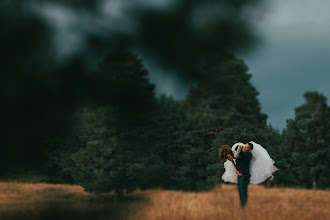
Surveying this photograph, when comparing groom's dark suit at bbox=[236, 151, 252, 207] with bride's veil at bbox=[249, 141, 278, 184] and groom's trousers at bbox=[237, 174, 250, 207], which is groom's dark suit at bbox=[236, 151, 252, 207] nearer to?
groom's trousers at bbox=[237, 174, 250, 207]

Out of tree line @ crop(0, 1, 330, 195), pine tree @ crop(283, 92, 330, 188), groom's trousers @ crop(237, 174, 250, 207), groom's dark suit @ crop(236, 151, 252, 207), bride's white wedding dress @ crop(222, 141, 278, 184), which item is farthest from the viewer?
pine tree @ crop(283, 92, 330, 188)

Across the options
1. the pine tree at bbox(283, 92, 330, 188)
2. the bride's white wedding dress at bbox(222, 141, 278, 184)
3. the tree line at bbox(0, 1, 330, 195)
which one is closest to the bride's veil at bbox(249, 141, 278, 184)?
the bride's white wedding dress at bbox(222, 141, 278, 184)

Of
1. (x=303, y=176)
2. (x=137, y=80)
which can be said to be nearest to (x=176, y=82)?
(x=137, y=80)

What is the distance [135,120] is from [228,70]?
45 centimetres

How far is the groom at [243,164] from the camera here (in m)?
7.12

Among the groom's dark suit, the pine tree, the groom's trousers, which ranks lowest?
the groom's trousers

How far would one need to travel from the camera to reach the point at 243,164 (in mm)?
7234

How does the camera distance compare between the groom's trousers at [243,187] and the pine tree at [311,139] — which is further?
the pine tree at [311,139]

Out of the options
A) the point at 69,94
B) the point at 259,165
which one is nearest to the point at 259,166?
the point at 259,165

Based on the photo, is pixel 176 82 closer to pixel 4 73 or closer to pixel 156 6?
pixel 156 6

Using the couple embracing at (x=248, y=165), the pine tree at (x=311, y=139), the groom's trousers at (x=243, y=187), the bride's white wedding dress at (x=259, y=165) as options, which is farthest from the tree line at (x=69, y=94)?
the pine tree at (x=311, y=139)

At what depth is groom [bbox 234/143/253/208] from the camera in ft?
23.4

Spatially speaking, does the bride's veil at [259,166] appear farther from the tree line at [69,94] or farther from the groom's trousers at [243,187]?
the tree line at [69,94]

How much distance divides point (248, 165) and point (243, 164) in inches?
5.2
